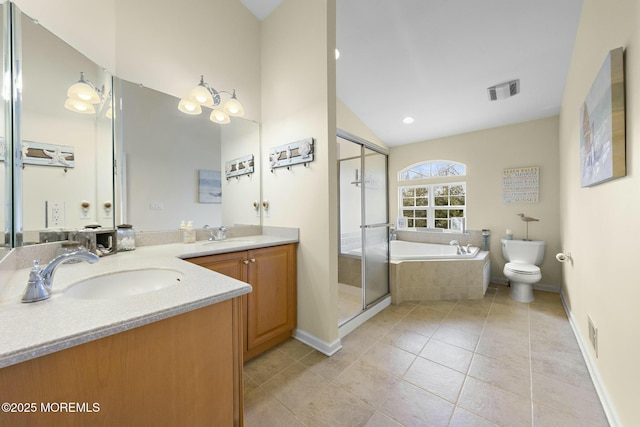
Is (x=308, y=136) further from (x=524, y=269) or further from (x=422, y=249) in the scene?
(x=524, y=269)

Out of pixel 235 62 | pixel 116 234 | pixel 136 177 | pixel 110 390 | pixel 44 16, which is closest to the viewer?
pixel 110 390

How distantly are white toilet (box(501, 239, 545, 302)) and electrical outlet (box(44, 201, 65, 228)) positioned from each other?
411 cm

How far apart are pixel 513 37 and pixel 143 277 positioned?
10.9ft

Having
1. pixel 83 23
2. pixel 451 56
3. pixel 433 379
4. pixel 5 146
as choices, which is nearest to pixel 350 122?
pixel 451 56

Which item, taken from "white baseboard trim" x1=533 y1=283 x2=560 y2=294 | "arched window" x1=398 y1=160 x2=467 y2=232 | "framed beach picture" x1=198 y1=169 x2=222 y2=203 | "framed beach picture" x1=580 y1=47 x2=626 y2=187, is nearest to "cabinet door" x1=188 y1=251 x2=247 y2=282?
"framed beach picture" x1=198 y1=169 x2=222 y2=203

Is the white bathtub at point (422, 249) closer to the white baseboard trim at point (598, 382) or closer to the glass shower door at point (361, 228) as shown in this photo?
the glass shower door at point (361, 228)

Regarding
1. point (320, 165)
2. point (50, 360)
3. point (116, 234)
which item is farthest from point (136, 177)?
point (50, 360)

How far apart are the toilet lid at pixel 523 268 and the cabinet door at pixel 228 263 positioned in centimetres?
313

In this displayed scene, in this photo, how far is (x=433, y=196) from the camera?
13.5 ft

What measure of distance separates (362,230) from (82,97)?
2.41 m

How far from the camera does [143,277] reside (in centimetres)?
119

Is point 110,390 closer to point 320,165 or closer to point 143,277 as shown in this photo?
point 143,277

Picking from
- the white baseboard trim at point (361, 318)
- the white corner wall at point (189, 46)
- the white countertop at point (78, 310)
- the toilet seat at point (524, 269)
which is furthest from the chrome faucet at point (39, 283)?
the toilet seat at point (524, 269)

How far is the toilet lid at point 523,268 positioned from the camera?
9.29 ft
